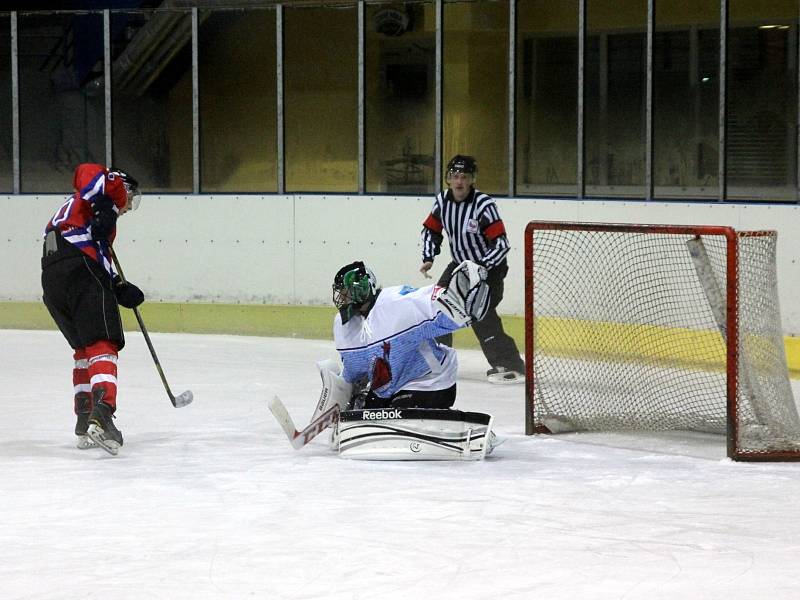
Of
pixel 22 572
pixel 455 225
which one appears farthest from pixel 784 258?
pixel 22 572

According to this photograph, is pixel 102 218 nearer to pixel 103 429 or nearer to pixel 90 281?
pixel 90 281

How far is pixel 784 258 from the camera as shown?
297 inches

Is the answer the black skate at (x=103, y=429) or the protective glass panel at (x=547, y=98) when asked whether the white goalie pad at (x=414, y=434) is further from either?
the protective glass panel at (x=547, y=98)

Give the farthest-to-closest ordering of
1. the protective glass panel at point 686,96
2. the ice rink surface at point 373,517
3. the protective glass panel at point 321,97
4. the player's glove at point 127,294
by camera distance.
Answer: the protective glass panel at point 321,97 → the protective glass panel at point 686,96 → the player's glove at point 127,294 → the ice rink surface at point 373,517

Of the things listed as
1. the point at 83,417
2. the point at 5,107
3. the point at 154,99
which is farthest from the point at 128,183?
the point at 5,107

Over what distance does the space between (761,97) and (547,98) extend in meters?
1.36

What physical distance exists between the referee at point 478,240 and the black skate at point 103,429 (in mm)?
2328

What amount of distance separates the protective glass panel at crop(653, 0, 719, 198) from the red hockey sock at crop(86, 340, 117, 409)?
4.29 m

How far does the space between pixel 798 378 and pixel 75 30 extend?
5407 mm

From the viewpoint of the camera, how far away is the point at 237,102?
31.8 feet

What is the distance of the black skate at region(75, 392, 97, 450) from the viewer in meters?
5.39

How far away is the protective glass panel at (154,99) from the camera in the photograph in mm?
9695

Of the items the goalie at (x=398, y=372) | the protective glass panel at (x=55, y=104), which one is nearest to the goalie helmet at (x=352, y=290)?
the goalie at (x=398, y=372)

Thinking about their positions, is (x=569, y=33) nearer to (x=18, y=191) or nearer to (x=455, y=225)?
(x=455, y=225)
